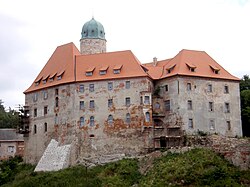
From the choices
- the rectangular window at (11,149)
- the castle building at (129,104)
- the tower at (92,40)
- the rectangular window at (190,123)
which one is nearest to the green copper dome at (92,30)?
the tower at (92,40)

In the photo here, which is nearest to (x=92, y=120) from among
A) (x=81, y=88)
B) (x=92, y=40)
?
(x=81, y=88)

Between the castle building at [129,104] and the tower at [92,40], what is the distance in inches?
261

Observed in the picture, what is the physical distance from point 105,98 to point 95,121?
3.36 m

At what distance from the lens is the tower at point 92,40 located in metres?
73.3

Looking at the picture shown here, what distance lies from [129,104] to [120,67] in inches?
221

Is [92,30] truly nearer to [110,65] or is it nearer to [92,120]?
[110,65]

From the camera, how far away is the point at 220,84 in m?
63.1

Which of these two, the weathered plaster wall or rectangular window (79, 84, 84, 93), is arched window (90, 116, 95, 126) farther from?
the weathered plaster wall

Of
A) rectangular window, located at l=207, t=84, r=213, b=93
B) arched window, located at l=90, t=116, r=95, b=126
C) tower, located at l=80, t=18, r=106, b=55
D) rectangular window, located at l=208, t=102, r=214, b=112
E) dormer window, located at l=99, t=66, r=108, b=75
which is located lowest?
arched window, located at l=90, t=116, r=95, b=126

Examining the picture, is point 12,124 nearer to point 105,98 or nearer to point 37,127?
point 37,127

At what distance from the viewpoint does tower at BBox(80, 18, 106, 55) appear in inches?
2886

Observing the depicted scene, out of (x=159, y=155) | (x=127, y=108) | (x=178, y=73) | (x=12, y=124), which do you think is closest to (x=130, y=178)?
(x=159, y=155)

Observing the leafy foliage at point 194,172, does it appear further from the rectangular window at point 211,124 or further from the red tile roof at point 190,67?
the red tile roof at point 190,67

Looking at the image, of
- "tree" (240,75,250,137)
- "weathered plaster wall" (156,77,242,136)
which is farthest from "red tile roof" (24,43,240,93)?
"tree" (240,75,250,137)
